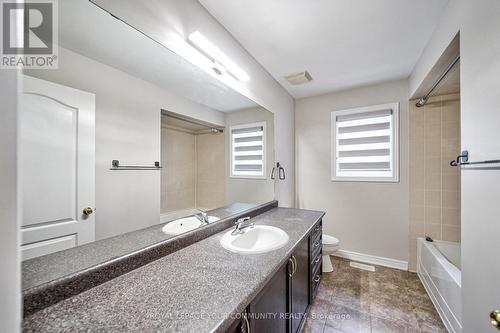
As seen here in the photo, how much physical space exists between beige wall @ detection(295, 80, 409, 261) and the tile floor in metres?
0.43

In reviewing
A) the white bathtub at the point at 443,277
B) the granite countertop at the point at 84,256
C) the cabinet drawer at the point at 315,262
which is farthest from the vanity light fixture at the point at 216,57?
the white bathtub at the point at 443,277

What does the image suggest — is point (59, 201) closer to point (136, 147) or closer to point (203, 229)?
point (136, 147)

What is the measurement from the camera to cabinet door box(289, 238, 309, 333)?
132 cm

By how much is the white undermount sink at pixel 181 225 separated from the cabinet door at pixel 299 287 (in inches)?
27.8

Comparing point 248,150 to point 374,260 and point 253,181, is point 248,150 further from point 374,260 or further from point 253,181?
point 374,260

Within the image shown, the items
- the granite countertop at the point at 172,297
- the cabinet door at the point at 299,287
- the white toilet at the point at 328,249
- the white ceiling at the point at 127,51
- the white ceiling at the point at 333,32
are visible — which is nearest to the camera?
the granite countertop at the point at 172,297

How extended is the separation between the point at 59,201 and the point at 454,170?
11.2ft

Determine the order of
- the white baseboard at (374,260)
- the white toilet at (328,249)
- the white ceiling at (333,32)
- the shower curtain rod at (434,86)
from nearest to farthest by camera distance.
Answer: the white ceiling at (333,32)
the shower curtain rod at (434,86)
the white toilet at (328,249)
the white baseboard at (374,260)

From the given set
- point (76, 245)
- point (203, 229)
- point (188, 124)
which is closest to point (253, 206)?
point (203, 229)

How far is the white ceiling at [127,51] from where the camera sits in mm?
803

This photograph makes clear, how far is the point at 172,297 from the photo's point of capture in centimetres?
74

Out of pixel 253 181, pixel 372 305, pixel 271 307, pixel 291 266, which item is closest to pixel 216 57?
pixel 253 181

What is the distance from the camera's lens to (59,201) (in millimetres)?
773

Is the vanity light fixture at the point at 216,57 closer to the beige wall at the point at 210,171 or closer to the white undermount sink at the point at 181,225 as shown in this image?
the beige wall at the point at 210,171
